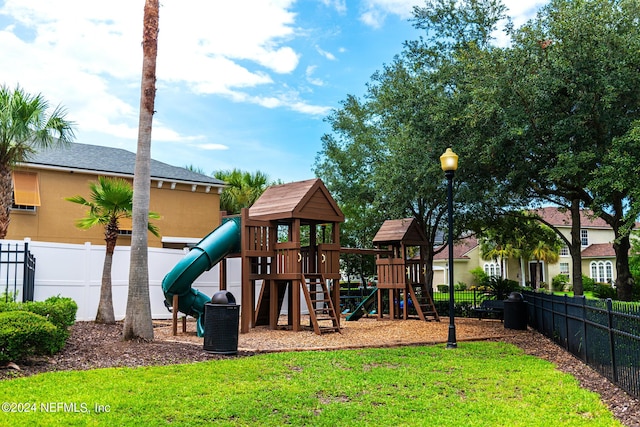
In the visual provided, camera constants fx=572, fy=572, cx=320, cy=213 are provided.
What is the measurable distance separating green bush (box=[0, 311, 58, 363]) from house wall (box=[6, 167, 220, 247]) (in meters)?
14.5

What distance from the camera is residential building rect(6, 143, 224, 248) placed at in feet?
73.0

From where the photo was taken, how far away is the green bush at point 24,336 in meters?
8.34

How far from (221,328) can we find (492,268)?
141 ft

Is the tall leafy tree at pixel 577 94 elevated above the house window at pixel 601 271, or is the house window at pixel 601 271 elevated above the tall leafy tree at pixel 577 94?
the tall leafy tree at pixel 577 94

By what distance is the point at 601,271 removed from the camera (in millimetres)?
46344

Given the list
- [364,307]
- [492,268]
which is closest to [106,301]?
[364,307]

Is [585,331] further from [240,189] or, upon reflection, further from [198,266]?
[240,189]

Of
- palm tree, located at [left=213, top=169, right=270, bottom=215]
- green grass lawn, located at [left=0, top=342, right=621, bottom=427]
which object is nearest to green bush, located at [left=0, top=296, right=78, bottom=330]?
green grass lawn, located at [left=0, top=342, right=621, bottom=427]

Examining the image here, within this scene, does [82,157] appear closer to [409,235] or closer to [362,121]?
[362,121]

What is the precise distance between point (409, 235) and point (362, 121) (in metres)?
8.55

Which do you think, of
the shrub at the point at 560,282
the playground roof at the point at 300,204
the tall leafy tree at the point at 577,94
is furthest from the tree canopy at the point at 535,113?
the shrub at the point at 560,282

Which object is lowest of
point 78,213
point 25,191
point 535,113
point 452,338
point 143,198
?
point 452,338

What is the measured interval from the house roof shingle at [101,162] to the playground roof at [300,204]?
10040 mm

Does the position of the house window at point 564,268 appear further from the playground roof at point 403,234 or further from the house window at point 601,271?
the playground roof at point 403,234
